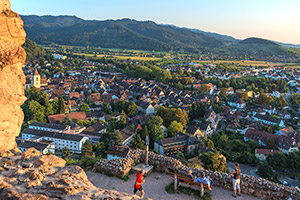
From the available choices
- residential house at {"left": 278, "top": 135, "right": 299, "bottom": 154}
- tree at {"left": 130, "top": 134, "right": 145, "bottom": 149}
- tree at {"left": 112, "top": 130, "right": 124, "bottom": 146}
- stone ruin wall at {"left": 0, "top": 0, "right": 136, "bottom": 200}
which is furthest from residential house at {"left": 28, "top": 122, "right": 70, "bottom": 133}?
residential house at {"left": 278, "top": 135, "right": 299, "bottom": 154}

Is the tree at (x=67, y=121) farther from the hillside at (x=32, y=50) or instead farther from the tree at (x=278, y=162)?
the hillside at (x=32, y=50)

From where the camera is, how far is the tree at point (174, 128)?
33969mm

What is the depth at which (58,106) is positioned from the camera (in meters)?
39.9

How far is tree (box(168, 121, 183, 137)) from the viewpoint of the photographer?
34.0 metres

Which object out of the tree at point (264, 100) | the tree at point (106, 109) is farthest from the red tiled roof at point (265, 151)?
the tree at point (264, 100)

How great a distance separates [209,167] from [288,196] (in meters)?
13.2

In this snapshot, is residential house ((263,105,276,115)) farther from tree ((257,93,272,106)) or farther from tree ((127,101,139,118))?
tree ((127,101,139,118))

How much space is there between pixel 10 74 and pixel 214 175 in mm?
7340

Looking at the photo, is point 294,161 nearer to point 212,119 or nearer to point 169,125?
point 212,119

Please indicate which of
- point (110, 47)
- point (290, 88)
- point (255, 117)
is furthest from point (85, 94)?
point (110, 47)

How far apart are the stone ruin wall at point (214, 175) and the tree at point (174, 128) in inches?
933

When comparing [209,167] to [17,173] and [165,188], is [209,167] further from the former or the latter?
[17,173]

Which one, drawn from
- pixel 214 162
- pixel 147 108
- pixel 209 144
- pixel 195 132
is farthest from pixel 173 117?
pixel 214 162

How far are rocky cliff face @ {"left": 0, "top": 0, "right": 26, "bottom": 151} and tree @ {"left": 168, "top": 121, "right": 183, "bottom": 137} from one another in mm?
27667
